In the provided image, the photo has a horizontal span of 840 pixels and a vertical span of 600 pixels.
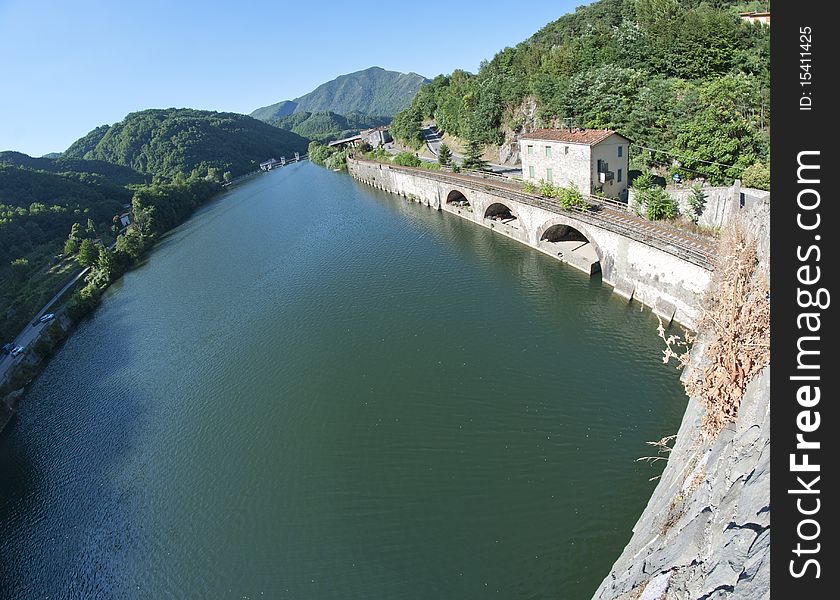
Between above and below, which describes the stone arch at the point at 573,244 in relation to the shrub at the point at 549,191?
below

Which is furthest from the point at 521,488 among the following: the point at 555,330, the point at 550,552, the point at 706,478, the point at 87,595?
the point at 87,595

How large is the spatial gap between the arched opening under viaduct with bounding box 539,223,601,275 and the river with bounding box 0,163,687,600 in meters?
1.33

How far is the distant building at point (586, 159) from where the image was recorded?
40125 mm

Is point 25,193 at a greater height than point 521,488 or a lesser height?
greater

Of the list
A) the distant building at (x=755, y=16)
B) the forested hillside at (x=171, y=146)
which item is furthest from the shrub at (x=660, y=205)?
the forested hillside at (x=171, y=146)

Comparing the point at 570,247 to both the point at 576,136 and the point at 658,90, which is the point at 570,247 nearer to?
the point at 576,136

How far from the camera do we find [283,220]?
76438 millimetres

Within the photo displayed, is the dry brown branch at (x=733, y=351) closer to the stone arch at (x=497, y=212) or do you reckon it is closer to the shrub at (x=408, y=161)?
the stone arch at (x=497, y=212)

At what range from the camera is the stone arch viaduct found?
2777 centimetres

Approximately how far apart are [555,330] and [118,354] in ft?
121

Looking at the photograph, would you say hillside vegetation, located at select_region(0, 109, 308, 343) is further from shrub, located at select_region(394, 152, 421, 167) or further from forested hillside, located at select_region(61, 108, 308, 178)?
shrub, located at select_region(394, 152, 421, 167)

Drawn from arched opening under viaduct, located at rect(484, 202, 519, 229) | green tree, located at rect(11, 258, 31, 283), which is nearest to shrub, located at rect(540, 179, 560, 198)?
arched opening under viaduct, located at rect(484, 202, 519, 229)
